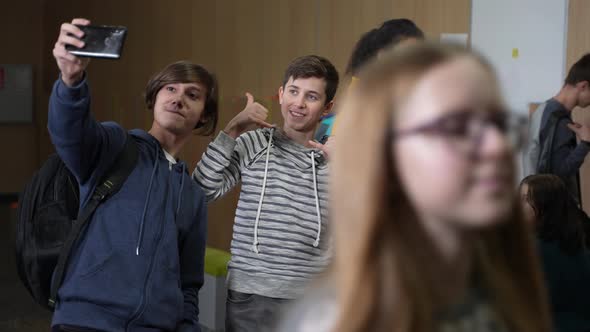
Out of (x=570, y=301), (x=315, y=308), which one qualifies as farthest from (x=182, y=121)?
(x=315, y=308)

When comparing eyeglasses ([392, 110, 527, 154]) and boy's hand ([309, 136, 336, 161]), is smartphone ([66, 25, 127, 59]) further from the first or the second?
eyeglasses ([392, 110, 527, 154])

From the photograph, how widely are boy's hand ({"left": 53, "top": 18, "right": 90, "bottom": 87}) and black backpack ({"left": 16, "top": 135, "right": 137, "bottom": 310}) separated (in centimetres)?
35

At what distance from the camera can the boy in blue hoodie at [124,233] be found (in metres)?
2.20

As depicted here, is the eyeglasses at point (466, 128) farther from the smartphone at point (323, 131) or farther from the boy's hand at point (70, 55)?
the smartphone at point (323, 131)

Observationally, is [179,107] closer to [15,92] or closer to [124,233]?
[124,233]

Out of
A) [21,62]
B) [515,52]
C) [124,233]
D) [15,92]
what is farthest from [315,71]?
[21,62]

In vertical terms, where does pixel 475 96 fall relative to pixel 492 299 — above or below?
above

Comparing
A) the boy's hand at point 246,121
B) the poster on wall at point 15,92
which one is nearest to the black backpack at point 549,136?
the boy's hand at point 246,121

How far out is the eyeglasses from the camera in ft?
3.23

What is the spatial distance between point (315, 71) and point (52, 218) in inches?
40.6

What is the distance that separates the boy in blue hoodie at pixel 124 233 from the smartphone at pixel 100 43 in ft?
0.06

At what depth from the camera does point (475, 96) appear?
1.02 m

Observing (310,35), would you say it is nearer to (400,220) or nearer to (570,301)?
(570,301)

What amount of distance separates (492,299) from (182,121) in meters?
1.74
